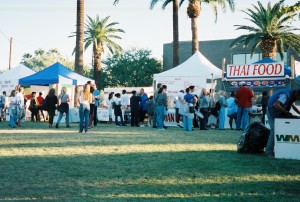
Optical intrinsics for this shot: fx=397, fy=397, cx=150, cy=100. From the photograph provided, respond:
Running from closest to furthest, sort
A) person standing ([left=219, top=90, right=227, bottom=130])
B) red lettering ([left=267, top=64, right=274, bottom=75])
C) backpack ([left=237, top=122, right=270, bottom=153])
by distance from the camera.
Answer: backpack ([left=237, top=122, right=270, bottom=153]) → person standing ([left=219, top=90, right=227, bottom=130]) → red lettering ([left=267, top=64, right=274, bottom=75])

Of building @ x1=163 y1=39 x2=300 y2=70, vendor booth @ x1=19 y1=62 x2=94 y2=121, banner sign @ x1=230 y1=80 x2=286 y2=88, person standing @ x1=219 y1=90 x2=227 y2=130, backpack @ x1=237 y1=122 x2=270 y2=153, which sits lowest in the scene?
backpack @ x1=237 y1=122 x2=270 y2=153

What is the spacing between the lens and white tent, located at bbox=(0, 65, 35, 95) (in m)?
26.8

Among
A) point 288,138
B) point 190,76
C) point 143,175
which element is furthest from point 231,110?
point 143,175

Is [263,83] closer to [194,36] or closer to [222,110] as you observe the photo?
[222,110]

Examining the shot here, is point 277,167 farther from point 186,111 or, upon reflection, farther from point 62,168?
point 186,111

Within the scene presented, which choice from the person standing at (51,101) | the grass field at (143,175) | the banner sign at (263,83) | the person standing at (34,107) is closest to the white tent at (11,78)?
the person standing at (34,107)

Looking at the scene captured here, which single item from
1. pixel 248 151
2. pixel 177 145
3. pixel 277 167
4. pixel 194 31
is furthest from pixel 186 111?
pixel 194 31

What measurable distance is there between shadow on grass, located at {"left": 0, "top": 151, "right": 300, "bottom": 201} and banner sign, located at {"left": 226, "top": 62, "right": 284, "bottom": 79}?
11598mm

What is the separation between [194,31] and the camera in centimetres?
3028

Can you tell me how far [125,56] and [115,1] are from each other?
23978mm

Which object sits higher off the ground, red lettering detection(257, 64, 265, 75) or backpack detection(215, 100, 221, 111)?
red lettering detection(257, 64, 265, 75)

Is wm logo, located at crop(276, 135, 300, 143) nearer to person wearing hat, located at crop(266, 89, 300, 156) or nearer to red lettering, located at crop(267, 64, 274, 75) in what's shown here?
person wearing hat, located at crop(266, 89, 300, 156)

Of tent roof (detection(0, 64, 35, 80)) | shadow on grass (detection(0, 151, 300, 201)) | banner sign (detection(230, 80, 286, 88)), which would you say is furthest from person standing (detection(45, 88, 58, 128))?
shadow on grass (detection(0, 151, 300, 201))

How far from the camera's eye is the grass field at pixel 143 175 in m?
4.71
